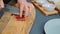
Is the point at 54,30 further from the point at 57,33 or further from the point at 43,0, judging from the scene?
the point at 43,0

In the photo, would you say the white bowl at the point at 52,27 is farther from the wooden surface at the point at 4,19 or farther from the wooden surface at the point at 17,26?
the wooden surface at the point at 4,19

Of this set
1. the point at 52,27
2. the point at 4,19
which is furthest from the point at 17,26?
the point at 52,27

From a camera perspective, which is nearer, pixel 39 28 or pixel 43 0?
pixel 39 28

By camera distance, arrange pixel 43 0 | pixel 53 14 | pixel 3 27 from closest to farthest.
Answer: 1. pixel 3 27
2. pixel 53 14
3. pixel 43 0

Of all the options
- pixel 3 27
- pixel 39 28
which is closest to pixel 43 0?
pixel 39 28

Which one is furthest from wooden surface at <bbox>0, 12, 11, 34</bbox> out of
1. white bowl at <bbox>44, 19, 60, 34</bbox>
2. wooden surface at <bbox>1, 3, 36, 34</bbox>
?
white bowl at <bbox>44, 19, 60, 34</bbox>

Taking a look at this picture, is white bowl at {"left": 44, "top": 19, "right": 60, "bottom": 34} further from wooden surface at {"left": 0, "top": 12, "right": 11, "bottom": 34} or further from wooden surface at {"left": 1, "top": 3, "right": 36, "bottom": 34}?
→ wooden surface at {"left": 0, "top": 12, "right": 11, "bottom": 34}

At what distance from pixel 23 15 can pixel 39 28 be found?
119 mm

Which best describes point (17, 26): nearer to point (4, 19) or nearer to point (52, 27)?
point (4, 19)

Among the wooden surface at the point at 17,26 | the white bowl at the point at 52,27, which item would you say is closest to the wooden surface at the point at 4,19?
the wooden surface at the point at 17,26

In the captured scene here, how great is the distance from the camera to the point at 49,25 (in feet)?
2.02

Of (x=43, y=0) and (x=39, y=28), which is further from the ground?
(x=43, y=0)

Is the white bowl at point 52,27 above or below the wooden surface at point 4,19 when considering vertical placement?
below

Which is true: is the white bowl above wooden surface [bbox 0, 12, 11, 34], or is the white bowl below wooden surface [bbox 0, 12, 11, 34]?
below
